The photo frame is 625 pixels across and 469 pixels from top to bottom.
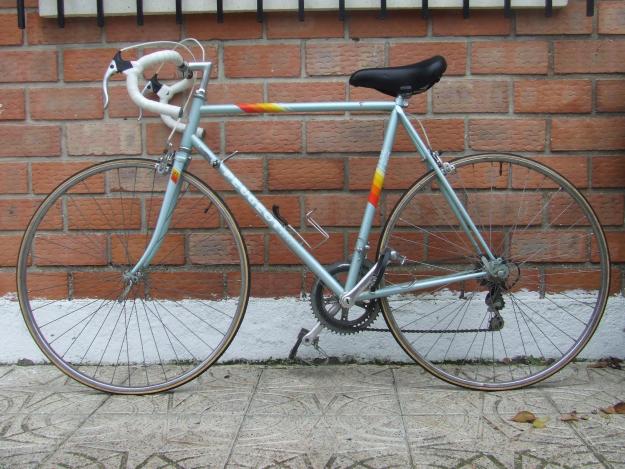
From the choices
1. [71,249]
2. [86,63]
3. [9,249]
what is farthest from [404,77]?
[9,249]

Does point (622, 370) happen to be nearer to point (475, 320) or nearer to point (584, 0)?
point (475, 320)

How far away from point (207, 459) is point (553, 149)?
6.56ft

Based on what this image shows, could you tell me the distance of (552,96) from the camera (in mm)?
2967

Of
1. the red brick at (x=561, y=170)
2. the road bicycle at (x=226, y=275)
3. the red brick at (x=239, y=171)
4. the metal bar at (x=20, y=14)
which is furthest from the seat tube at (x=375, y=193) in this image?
the metal bar at (x=20, y=14)

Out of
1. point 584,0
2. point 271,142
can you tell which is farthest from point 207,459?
point 584,0

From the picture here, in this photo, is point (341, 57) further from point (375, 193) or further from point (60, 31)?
point (60, 31)

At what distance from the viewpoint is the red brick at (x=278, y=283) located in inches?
121

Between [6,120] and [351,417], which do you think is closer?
[351,417]

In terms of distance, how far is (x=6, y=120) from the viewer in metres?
3.04

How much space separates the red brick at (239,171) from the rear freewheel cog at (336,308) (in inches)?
23.9

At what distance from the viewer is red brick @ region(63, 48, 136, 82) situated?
118 inches

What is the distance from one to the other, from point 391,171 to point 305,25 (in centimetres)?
76

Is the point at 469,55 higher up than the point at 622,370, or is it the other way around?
the point at 469,55

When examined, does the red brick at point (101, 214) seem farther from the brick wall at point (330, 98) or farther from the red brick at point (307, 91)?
the red brick at point (307, 91)
